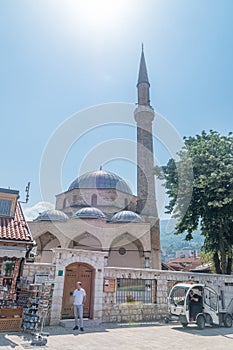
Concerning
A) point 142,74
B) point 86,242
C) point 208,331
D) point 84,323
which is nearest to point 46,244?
point 86,242

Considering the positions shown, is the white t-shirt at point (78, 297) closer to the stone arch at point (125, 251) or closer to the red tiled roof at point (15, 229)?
the red tiled roof at point (15, 229)

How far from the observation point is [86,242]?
22.4 m

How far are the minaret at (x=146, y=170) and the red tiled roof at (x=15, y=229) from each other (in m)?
14.1

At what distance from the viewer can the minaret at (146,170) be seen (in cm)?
2358

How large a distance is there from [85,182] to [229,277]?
17.9 meters

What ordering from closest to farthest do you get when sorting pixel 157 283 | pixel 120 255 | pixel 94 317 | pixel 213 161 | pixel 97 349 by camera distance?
pixel 97 349 < pixel 94 317 < pixel 157 283 < pixel 213 161 < pixel 120 255

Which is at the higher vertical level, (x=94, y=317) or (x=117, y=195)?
(x=117, y=195)

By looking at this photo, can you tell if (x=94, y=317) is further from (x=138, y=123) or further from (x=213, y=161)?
(x=138, y=123)

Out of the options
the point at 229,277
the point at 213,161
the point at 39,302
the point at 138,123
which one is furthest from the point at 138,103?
the point at 39,302

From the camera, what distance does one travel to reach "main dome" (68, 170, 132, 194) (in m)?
27.5

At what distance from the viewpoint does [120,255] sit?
74.4 ft

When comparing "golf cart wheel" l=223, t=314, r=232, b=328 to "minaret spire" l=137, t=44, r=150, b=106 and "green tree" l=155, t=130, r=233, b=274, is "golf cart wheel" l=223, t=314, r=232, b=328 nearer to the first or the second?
"green tree" l=155, t=130, r=233, b=274

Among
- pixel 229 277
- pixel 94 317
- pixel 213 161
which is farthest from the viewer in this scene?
pixel 213 161

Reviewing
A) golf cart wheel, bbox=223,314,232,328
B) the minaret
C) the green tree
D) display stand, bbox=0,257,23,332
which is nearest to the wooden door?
display stand, bbox=0,257,23,332
